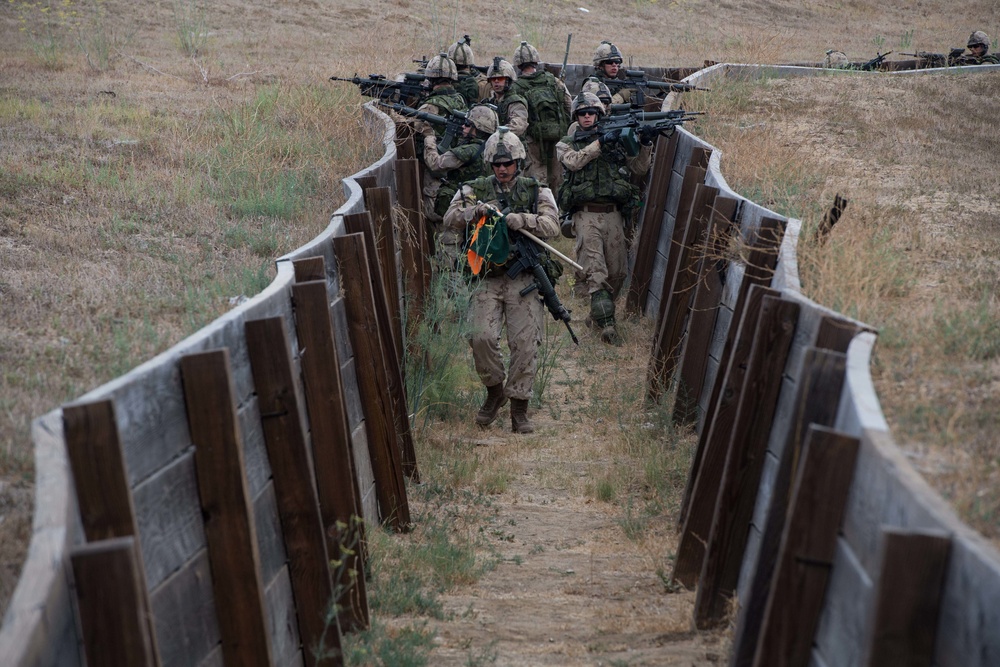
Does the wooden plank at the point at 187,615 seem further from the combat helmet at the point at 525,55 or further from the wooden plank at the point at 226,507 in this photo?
the combat helmet at the point at 525,55

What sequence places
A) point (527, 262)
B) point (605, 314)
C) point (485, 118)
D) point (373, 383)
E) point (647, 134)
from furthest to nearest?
point (647, 134) < point (605, 314) < point (485, 118) < point (527, 262) < point (373, 383)

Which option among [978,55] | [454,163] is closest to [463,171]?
[454,163]

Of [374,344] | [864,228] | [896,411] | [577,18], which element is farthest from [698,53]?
[896,411]

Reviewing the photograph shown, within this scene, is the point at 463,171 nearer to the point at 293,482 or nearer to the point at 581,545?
the point at 581,545

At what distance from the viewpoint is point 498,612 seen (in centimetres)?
551

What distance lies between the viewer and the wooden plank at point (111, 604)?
8.26 ft

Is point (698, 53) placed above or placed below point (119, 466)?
above

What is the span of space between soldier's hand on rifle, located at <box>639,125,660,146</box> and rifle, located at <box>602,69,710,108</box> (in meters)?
1.96

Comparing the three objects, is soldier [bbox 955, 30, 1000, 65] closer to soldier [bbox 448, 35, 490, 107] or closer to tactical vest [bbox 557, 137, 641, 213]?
soldier [bbox 448, 35, 490, 107]

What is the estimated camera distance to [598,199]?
10.8m

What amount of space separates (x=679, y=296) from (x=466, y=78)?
6087 millimetres

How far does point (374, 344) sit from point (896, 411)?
125 inches

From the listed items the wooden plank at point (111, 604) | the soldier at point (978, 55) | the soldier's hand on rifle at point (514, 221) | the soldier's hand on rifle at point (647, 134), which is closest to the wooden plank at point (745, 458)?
the wooden plank at point (111, 604)

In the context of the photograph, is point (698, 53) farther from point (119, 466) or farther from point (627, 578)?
point (119, 466)
